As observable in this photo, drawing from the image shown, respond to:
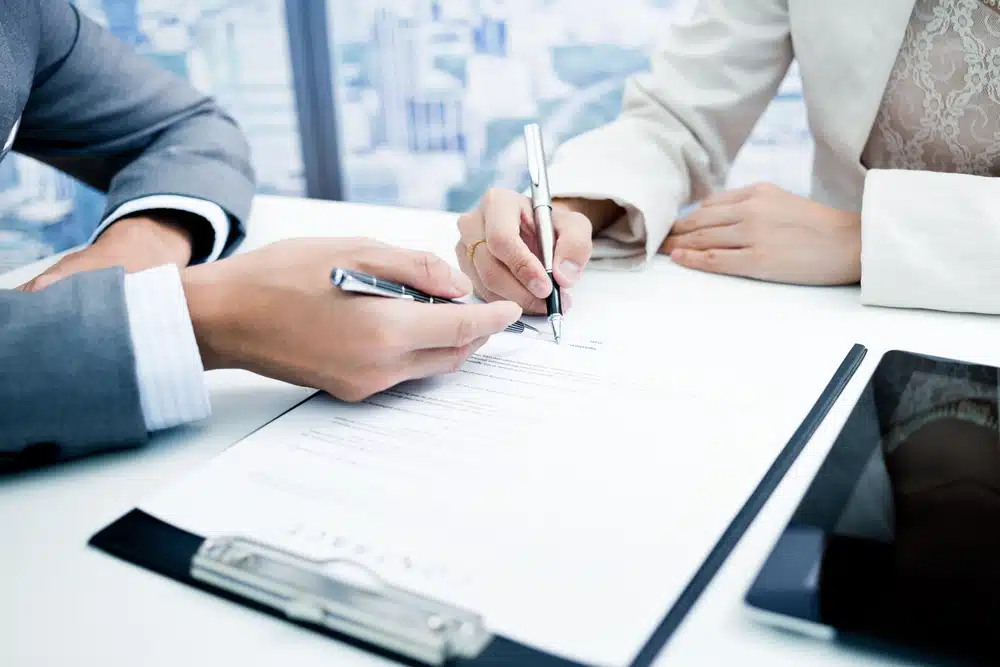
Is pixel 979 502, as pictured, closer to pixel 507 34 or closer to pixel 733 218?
pixel 733 218

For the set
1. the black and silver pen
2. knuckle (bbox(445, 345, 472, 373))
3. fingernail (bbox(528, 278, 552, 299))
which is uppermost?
the black and silver pen

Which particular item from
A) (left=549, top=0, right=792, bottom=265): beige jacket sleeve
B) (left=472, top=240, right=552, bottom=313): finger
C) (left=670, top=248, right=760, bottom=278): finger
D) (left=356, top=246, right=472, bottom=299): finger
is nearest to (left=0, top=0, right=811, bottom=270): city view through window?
(left=549, top=0, right=792, bottom=265): beige jacket sleeve

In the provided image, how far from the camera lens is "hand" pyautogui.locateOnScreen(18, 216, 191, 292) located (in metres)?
0.68

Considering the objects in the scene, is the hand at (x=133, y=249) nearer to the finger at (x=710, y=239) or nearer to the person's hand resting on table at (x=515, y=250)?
the person's hand resting on table at (x=515, y=250)

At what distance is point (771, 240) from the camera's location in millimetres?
691

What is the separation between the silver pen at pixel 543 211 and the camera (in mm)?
583

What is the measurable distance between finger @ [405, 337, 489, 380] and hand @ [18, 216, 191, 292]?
0.33 m

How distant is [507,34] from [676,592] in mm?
1985

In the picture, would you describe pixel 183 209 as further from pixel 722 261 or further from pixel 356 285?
pixel 722 261

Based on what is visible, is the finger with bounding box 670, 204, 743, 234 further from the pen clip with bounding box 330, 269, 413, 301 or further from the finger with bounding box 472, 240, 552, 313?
the pen clip with bounding box 330, 269, 413, 301

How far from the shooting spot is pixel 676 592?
31 centimetres

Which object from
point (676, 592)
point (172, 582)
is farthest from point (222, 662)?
point (676, 592)

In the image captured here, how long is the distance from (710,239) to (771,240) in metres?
0.06

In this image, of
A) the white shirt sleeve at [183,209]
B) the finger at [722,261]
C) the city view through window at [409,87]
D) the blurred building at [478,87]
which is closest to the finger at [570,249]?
the finger at [722,261]
